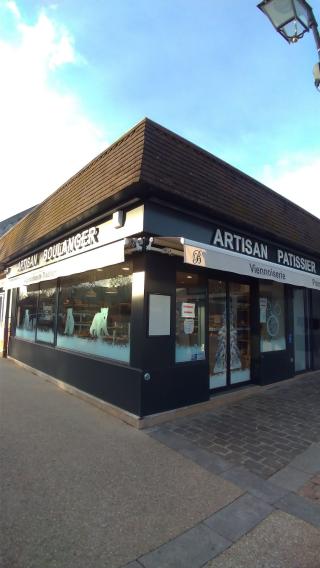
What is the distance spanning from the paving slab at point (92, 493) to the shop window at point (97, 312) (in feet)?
4.41

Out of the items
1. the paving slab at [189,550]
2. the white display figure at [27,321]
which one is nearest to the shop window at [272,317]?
the paving slab at [189,550]

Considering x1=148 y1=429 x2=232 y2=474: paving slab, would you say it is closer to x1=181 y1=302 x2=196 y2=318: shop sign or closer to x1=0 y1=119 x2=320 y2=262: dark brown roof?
x1=181 y1=302 x2=196 y2=318: shop sign

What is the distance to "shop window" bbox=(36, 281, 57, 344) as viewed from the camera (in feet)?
27.5

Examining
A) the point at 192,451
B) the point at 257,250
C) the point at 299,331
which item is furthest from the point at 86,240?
the point at 299,331

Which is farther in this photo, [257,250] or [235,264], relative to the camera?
[257,250]

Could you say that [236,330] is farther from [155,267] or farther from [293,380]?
[155,267]

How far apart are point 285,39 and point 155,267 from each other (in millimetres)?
3195

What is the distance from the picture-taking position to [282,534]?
2652 millimetres

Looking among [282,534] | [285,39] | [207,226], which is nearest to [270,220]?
[207,226]

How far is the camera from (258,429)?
4.89 meters

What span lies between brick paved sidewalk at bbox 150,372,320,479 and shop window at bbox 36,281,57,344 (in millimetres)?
4474

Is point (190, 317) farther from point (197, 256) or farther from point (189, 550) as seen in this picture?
point (189, 550)

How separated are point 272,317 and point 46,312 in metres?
5.61

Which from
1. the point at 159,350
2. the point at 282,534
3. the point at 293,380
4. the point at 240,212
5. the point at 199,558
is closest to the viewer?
the point at 199,558
